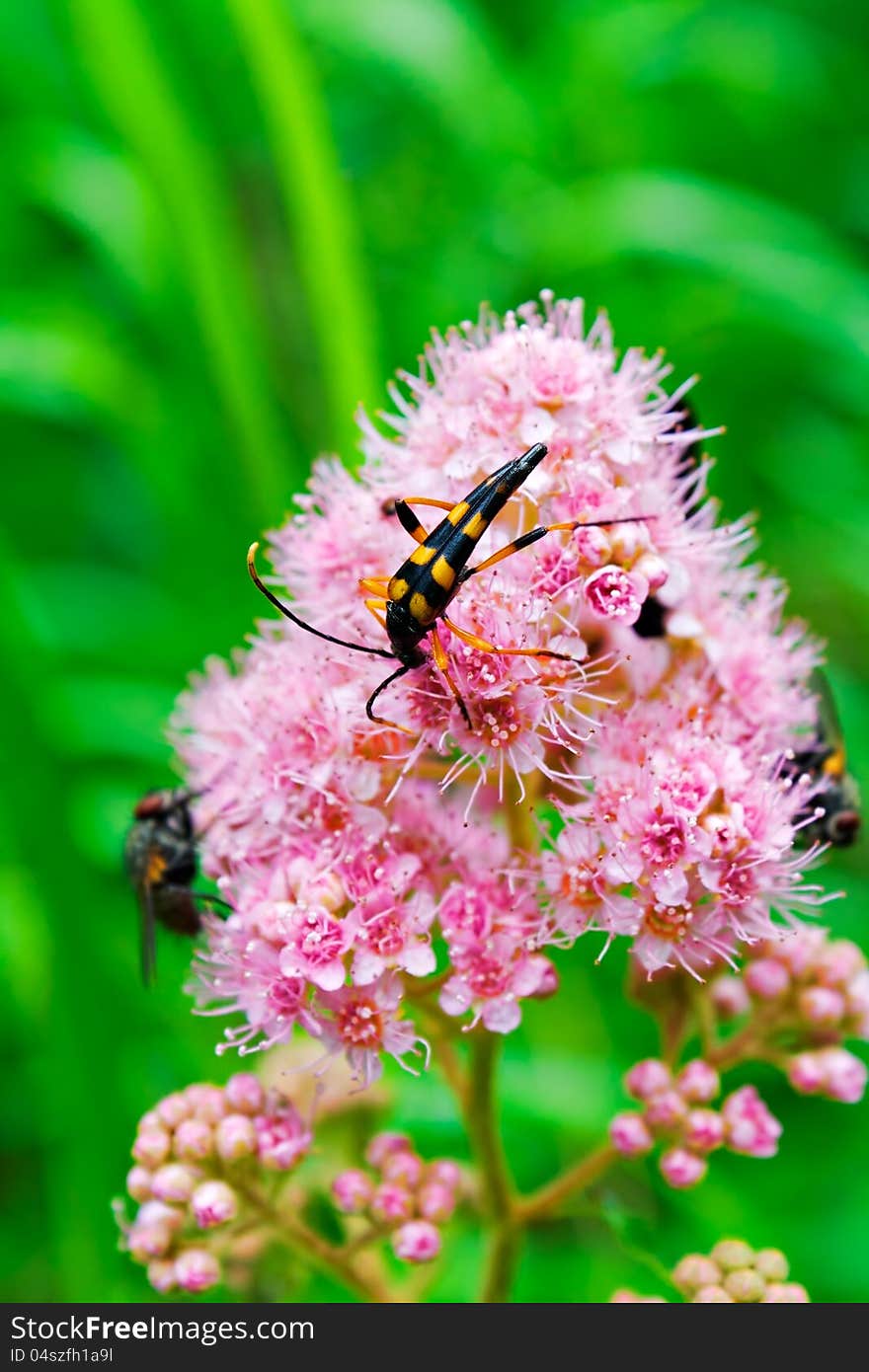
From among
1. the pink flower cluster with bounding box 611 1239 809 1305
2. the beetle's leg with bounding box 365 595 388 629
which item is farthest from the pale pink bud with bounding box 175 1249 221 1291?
the beetle's leg with bounding box 365 595 388 629

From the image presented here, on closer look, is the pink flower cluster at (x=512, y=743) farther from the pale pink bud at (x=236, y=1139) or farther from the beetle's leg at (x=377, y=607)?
the pale pink bud at (x=236, y=1139)

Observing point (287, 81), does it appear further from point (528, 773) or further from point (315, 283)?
point (528, 773)

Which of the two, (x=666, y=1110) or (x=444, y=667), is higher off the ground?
(x=444, y=667)

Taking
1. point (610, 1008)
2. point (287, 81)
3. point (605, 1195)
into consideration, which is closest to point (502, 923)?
point (605, 1195)

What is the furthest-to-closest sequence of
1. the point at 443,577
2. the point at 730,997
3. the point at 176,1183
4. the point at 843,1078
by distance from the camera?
the point at 730,997 → the point at 843,1078 → the point at 176,1183 → the point at 443,577

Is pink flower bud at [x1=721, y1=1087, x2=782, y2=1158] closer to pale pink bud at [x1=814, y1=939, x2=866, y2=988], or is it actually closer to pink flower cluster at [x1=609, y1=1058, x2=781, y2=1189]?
pink flower cluster at [x1=609, y1=1058, x2=781, y2=1189]

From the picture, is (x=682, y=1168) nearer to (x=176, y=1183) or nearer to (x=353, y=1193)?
(x=353, y=1193)

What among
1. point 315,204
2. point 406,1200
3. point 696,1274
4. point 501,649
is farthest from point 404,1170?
point 315,204
